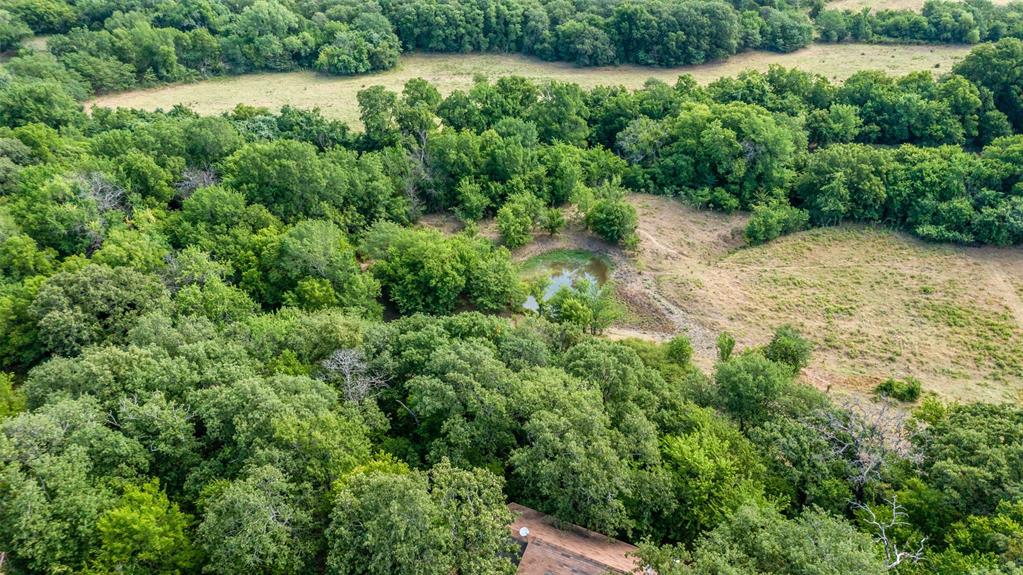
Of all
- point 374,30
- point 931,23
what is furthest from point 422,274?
point 931,23

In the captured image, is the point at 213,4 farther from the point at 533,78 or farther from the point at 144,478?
the point at 144,478

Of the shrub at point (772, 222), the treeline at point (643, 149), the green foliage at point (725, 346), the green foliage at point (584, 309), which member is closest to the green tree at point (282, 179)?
the treeline at point (643, 149)

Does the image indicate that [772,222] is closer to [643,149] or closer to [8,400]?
[643,149]

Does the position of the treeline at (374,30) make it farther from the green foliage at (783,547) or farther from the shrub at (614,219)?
the green foliage at (783,547)

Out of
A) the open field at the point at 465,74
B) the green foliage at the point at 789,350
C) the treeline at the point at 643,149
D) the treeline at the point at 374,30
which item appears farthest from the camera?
the treeline at the point at 374,30

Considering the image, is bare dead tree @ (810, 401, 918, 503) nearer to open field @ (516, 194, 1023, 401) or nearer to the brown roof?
the brown roof

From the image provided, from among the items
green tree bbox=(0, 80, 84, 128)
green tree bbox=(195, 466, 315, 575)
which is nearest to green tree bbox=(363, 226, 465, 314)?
green tree bbox=(195, 466, 315, 575)

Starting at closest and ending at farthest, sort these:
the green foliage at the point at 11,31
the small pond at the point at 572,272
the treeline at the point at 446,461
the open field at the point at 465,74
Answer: the treeline at the point at 446,461 → the small pond at the point at 572,272 → the open field at the point at 465,74 → the green foliage at the point at 11,31
